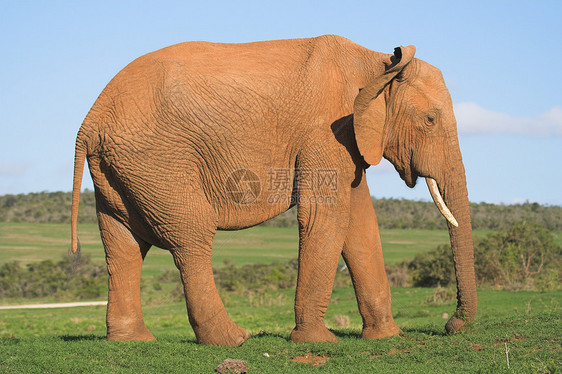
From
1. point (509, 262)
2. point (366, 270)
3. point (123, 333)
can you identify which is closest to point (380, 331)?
point (366, 270)

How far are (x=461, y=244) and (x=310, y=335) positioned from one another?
251 cm

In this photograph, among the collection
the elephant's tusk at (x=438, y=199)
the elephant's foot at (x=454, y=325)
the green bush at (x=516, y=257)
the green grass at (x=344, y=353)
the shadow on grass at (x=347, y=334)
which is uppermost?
the elephant's tusk at (x=438, y=199)

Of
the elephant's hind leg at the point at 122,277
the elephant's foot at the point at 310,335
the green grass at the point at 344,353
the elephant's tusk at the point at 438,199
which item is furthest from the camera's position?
the elephant's hind leg at the point at 122,277

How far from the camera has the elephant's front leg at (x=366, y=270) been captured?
11.1 metres

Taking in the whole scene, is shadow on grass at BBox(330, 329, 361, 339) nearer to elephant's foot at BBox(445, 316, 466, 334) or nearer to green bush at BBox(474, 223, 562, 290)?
elephant's foot at BBox(445, 316, 466, 334)

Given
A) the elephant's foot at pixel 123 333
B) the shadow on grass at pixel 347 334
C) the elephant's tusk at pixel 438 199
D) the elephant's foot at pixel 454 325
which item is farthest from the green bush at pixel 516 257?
the elephant's foot at pixel 123 333

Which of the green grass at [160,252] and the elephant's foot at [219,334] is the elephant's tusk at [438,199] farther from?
the green grass at [160,252]

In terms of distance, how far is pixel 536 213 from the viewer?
6259 centimetres

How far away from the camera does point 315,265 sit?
9.98 metres

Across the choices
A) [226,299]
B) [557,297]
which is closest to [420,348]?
[557,297]

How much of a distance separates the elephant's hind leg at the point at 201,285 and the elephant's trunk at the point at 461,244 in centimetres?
309

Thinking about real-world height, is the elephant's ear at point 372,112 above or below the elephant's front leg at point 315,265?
A: above

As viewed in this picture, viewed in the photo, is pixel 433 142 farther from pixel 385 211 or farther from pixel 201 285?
pixel 385 211

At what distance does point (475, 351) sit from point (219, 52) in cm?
543
